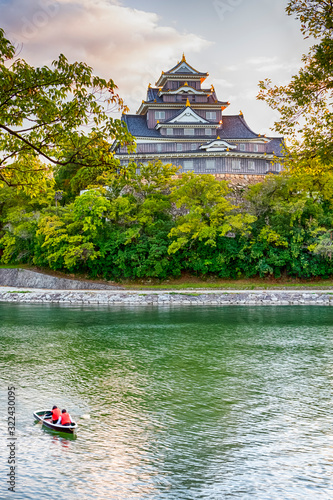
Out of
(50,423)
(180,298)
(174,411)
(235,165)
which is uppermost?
(235,165)

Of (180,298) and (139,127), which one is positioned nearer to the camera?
(180,298)

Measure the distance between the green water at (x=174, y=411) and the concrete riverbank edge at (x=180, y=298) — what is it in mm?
9278

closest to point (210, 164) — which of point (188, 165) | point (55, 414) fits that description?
point (188, 165)

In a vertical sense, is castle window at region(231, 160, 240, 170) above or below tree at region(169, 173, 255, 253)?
above

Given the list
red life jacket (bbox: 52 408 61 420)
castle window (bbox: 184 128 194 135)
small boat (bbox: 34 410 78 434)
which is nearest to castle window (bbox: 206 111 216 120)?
castle window (bbox: 184 128 194 135)

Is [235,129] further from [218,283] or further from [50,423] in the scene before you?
[50,423]

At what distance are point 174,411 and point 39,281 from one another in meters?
29.0

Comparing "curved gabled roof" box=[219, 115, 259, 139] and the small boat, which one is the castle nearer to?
"curved gabled roof" box=[219, 115, 259, 139]

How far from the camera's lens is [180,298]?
3075cm

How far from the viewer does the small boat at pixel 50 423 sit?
9.21m

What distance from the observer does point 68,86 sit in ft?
25.7

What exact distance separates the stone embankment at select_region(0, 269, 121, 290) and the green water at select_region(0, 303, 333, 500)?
15340mm

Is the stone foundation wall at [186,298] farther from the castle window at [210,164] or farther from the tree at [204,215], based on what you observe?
the castle window at [210,164]

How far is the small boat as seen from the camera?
30.2 feet
